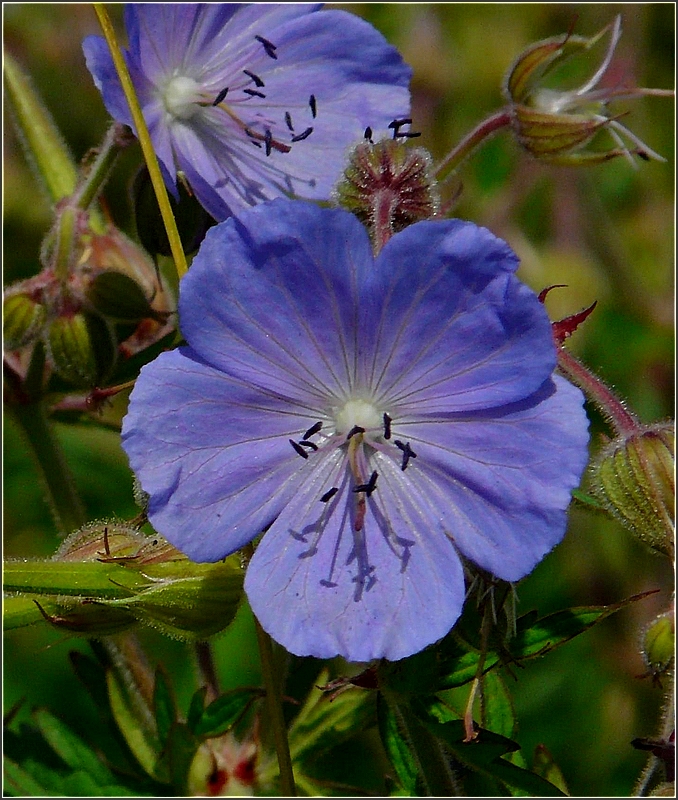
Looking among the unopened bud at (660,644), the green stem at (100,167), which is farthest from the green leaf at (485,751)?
the green stem at (100,167)

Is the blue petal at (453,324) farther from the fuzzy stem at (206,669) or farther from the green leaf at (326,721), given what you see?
the fuzzy stem at (206,669)

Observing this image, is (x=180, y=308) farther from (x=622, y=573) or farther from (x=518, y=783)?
(x=622, y=573)

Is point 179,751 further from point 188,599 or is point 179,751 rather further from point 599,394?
point 599,394

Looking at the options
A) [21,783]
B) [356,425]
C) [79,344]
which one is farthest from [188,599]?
[21,783]

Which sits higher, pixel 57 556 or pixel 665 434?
pixel 57 556

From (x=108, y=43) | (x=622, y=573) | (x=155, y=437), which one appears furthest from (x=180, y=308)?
(x=622, y=573)

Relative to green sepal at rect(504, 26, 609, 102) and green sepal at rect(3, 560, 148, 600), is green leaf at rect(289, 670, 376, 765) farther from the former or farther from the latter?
green sepal at rect(504, 26, 609, 102)
